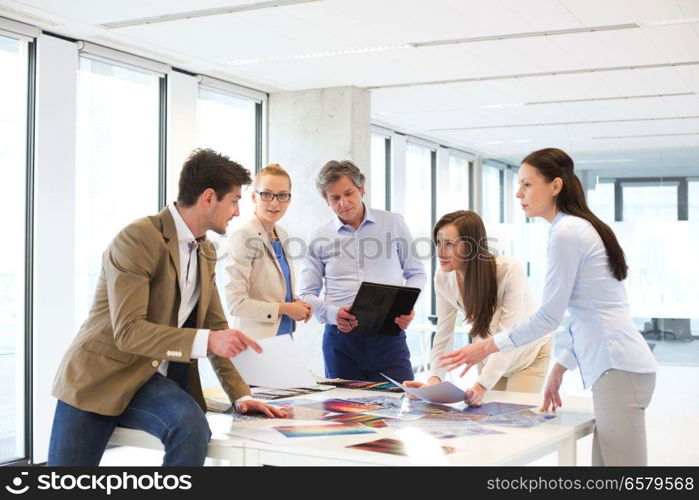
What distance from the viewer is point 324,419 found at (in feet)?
8.61

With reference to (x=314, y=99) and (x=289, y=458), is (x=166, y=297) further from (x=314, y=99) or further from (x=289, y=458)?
(x=314, y=99)

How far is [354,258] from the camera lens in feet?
13.6

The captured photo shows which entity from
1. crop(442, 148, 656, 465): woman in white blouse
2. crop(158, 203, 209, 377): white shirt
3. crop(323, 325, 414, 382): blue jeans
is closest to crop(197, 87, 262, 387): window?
crop(323, 325, 414, 382): blue jeans

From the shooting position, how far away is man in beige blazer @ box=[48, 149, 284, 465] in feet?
7.82

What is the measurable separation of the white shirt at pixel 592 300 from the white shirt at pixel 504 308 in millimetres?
570

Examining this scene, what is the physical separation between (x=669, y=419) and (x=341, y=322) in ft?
14.9

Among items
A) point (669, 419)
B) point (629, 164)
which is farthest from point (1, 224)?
point (629, 164)

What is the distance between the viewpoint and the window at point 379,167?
953cm

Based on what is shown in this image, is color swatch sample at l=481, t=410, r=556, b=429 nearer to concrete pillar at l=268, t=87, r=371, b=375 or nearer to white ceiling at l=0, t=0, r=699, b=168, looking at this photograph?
white ceiling at l=0, t=0, r=699, b=168

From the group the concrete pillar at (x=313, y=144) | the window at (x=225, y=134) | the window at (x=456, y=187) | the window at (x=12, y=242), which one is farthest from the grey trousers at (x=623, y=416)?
the window at (x=456, y=187)

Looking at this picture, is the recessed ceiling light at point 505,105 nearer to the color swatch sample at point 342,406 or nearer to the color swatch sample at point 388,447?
the color swatch sample at point 342,406

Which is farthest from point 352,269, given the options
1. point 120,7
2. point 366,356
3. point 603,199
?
point 603,199

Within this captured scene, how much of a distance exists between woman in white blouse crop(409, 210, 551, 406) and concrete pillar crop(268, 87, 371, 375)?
400 cm
